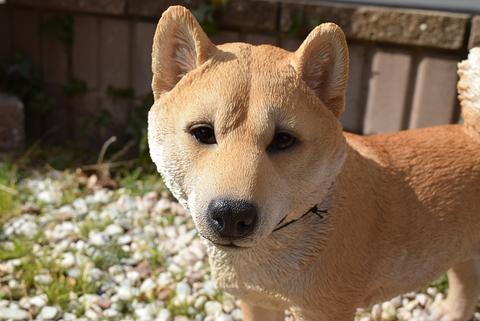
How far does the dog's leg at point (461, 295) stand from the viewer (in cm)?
227

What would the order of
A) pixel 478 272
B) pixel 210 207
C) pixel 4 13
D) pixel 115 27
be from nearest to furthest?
pixel 210 207
pixel 478 272
pixel 115 27
pixel 4 13

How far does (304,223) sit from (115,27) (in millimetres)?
2771

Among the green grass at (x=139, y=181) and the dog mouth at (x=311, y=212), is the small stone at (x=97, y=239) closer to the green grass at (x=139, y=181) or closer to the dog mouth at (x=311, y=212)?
the green grass at (x=139, y=181)

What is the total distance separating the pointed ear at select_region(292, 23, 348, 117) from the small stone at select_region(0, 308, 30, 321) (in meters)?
1.61

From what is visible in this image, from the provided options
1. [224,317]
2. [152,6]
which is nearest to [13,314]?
[224,317]

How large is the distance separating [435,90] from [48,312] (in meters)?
2.28

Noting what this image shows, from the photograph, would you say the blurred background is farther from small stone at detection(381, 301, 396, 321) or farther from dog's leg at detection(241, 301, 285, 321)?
dog's leg at detection(241, 301, 285, 321)

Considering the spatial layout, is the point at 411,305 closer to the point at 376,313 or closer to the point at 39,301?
the point at 376,313

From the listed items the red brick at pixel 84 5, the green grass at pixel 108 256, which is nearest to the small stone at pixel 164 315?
the green grass at pixel 108 256

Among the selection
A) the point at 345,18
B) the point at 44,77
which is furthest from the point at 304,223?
the point at 44,77

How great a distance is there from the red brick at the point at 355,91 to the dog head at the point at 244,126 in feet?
6.71

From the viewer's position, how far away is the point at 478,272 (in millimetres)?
2256

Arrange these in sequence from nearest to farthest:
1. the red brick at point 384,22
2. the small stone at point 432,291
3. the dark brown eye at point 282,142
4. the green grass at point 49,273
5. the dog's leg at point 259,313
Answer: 1. the dark brown eye at point 282,142
2. the dog's leg at point 259,313
3. the green grass at point 49,273
4. the small stone at point 432,291
5. the red brick at point 384,22

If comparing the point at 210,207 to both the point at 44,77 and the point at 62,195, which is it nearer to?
the point at 62,195
